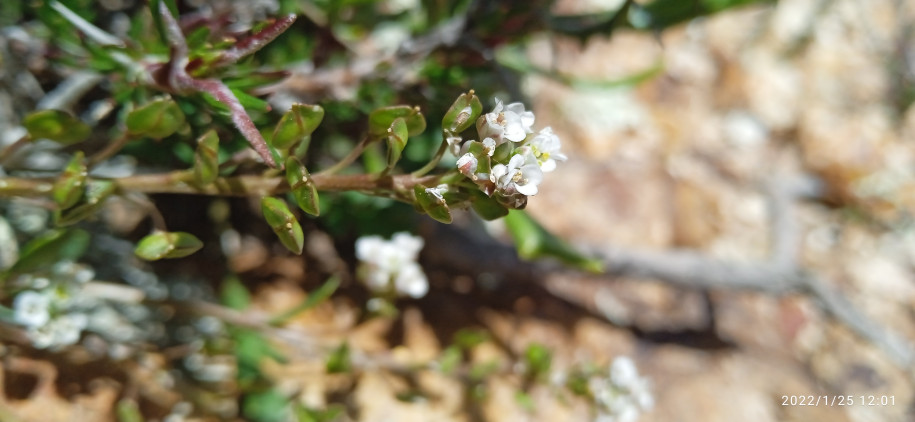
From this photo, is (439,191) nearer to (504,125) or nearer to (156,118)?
(504,125)

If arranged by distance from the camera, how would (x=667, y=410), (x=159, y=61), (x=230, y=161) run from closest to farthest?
1. (x=230, y=161)
2. (x=159, y=61)
3. (x=667, y=410)

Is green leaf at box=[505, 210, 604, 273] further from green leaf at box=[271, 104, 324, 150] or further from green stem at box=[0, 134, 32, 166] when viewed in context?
green stem at box=[0, 134, 32, 166]

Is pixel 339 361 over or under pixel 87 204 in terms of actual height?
under

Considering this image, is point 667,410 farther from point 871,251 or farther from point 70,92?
point 70,92

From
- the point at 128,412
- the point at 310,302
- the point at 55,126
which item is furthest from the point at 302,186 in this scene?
the point at 128,412

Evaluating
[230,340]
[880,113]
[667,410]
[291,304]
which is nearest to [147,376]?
[230,340]

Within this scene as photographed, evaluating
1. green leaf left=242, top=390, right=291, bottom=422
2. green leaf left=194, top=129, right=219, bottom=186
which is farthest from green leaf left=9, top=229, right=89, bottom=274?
green leaf left=242, top=390, right=291, bottom=422
